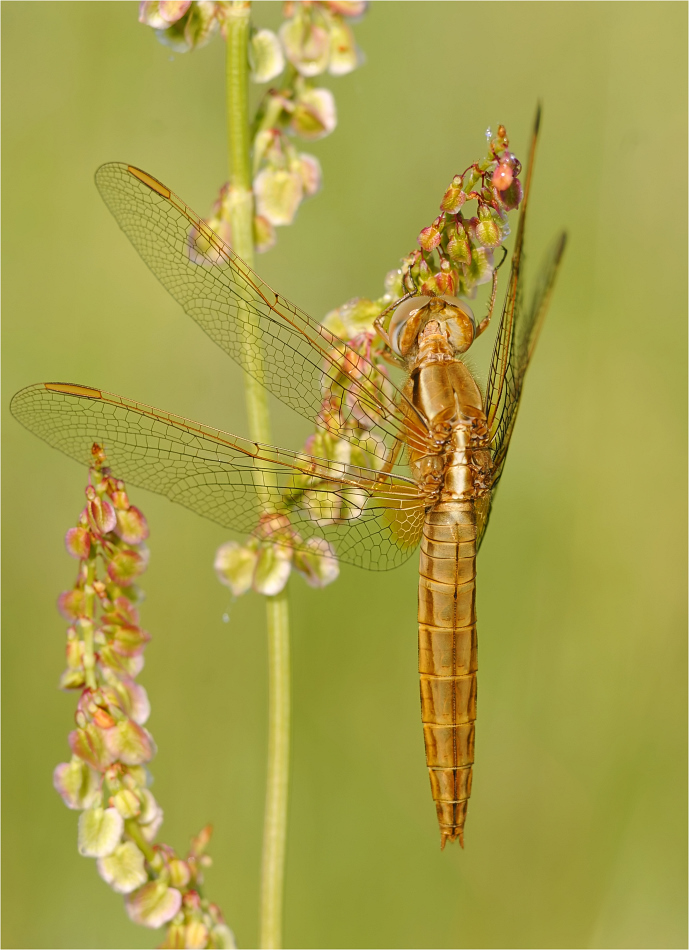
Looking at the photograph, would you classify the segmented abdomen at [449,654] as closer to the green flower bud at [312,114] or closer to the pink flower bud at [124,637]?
the pink flower bud at [124,637]

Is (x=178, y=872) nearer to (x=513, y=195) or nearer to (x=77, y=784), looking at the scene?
(x=77, y=784)

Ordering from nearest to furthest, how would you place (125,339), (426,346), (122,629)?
1. (122,629)
2. (426,346)
3. (125,339)

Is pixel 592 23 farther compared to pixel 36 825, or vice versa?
pixel 592 23

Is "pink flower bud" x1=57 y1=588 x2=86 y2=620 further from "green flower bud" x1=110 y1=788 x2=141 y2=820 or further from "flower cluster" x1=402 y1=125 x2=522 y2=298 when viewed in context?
"flower cluster" x1=402 y1=125 x2=522 y2=298

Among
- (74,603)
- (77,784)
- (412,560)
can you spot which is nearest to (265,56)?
(74,603)

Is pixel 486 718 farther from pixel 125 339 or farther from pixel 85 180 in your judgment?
pixel 85 180

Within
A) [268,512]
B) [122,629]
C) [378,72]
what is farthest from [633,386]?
[122,629]

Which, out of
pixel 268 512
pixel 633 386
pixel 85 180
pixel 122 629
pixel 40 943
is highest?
pixel 85 180

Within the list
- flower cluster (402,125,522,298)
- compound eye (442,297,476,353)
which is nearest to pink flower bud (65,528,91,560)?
flower cluster (402,125,522,298)
